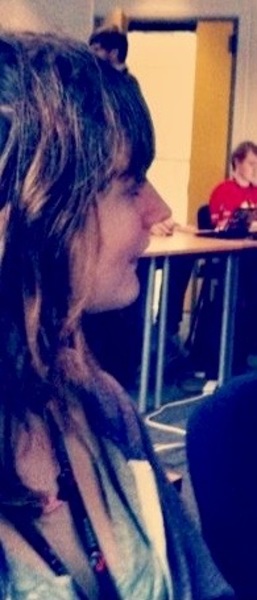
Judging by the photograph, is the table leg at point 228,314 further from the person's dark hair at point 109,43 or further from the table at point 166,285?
the person's dark hair at point 109,43

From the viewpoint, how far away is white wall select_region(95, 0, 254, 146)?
24.5 ft

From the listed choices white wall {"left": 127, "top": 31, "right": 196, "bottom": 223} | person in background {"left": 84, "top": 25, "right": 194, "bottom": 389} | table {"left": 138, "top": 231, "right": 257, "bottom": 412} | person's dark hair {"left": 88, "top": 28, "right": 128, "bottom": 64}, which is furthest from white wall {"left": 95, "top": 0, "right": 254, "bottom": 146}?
person's dark hair {"left": 88, "top": 28, "right": 128, "bottom": 64}

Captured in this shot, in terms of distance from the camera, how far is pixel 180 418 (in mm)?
4836

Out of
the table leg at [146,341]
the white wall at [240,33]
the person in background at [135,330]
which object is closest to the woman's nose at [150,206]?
the person in background at [135,330]

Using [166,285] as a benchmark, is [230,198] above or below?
above

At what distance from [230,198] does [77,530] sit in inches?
214

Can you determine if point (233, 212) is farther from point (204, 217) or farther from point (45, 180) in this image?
point (45, 180)

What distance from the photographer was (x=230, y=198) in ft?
20.5

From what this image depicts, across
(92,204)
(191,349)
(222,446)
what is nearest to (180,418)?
(191,349)

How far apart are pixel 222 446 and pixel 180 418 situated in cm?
367

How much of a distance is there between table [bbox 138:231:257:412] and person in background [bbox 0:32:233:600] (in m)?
3.59

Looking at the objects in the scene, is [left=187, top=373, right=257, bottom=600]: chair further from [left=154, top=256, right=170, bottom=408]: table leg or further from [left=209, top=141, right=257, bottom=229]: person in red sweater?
[left=209, top=141, right=257, bottom=229]: person in red sweater

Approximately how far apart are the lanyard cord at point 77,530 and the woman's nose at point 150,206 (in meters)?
0.20

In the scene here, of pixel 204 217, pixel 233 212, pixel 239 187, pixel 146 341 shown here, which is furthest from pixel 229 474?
pixel 239 187
